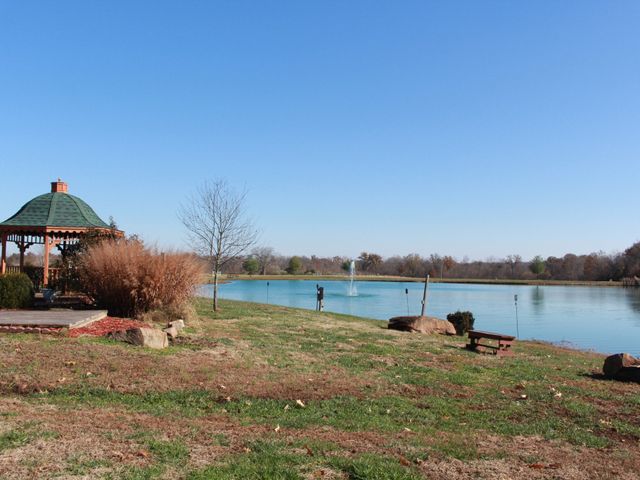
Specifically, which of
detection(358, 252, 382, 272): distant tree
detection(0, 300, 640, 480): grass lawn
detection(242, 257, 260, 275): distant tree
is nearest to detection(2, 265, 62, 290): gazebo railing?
detection(0, 300, 640, 480): grass lawn

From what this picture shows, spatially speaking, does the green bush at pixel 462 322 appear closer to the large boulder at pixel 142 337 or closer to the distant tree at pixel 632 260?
the large boulder at pixel 142 337

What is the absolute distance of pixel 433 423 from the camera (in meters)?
6.14

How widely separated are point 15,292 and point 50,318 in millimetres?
2973

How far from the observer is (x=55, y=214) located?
19406mm

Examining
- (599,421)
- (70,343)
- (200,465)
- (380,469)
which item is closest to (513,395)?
(599,421)

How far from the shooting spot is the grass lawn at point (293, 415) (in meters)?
4.36

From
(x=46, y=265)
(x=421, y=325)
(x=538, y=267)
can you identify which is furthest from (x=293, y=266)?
(x=421, y=325)

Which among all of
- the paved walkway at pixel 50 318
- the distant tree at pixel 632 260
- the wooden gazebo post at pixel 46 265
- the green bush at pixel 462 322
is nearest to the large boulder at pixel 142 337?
the paved walkway at pixel 50 318

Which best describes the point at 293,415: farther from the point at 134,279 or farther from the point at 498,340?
the point at 498,340

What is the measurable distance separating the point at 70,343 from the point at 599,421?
7.53 metres

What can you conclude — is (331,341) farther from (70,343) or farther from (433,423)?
(433,423)


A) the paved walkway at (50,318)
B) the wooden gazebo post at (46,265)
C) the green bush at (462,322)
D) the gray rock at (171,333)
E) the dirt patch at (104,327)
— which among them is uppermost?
the wooden gazebo post at (46,265)

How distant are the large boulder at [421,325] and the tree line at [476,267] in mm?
60661

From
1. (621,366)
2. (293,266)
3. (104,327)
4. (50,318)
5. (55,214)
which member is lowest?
(621,366)
